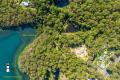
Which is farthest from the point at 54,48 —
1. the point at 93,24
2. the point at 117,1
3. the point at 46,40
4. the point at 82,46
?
the point at 117,1

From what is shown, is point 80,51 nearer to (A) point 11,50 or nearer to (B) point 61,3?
(B) point 61,3

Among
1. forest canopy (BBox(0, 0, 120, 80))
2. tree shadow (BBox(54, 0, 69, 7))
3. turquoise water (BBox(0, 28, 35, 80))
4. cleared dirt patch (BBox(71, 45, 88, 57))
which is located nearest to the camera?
forest canopy (BBox(0, 0, 120, 80))

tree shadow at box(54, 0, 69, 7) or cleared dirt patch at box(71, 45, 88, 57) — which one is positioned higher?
tree shadow at box(54, 0, 69, 7)

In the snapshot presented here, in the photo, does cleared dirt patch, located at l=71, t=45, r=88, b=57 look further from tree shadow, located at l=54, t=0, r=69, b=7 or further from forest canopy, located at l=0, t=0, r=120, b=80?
tree shadow, located at l=54, t=0, r=69, b=7

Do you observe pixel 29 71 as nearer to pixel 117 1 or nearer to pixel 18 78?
pixel 18 78

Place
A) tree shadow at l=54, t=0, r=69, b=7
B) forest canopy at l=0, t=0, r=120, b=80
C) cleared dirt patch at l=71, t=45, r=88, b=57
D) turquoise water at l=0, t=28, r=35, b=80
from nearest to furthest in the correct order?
forest canopy at l=0, t=0, r=120, b=80
tree shadow at l=54, t=0, r=69, b=7
cleared dirt patch at l=71, t=45, r=88, b=57
turquoise water at l=0, t=28, r=35, b=80

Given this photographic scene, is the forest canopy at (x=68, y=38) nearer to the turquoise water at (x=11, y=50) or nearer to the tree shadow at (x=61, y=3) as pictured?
the tree shadow at (x=61, y=3)

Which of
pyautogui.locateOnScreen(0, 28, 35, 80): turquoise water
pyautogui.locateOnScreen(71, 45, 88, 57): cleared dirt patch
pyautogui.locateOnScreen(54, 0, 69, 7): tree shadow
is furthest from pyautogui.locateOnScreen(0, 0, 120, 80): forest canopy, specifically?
pyautogui.locateOnScreen(0, 28, 35, 80): turquoise water

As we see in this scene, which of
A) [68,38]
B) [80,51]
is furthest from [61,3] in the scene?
[80,51]
